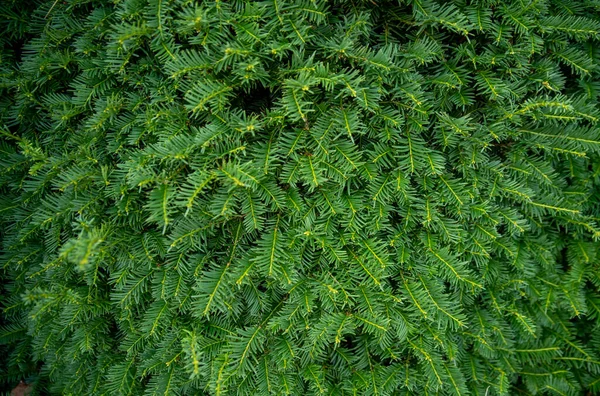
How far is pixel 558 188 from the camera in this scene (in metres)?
1.86

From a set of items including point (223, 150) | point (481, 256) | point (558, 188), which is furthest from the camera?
point (558, 188)

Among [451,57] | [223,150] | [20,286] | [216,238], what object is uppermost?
[451,57]

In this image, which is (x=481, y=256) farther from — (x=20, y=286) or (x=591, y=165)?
(x=20, y=286)

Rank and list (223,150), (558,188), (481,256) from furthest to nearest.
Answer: (558,188) < (481,256) < (223,150)

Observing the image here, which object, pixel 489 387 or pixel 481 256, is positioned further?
pixel 489 387

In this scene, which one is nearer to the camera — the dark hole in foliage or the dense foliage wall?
the dense foliage wall

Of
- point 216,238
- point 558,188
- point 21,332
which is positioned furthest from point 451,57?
point 21,332

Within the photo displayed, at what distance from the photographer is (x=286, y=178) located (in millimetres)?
1497

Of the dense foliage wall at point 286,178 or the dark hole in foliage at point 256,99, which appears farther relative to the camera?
the dark hole in foliage at point 256,99

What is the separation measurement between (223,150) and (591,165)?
63.9 inches

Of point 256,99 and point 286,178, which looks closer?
point 286,178

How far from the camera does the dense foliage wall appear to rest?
1.45m

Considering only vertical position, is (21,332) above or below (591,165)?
below

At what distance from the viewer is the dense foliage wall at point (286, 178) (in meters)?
1.45
